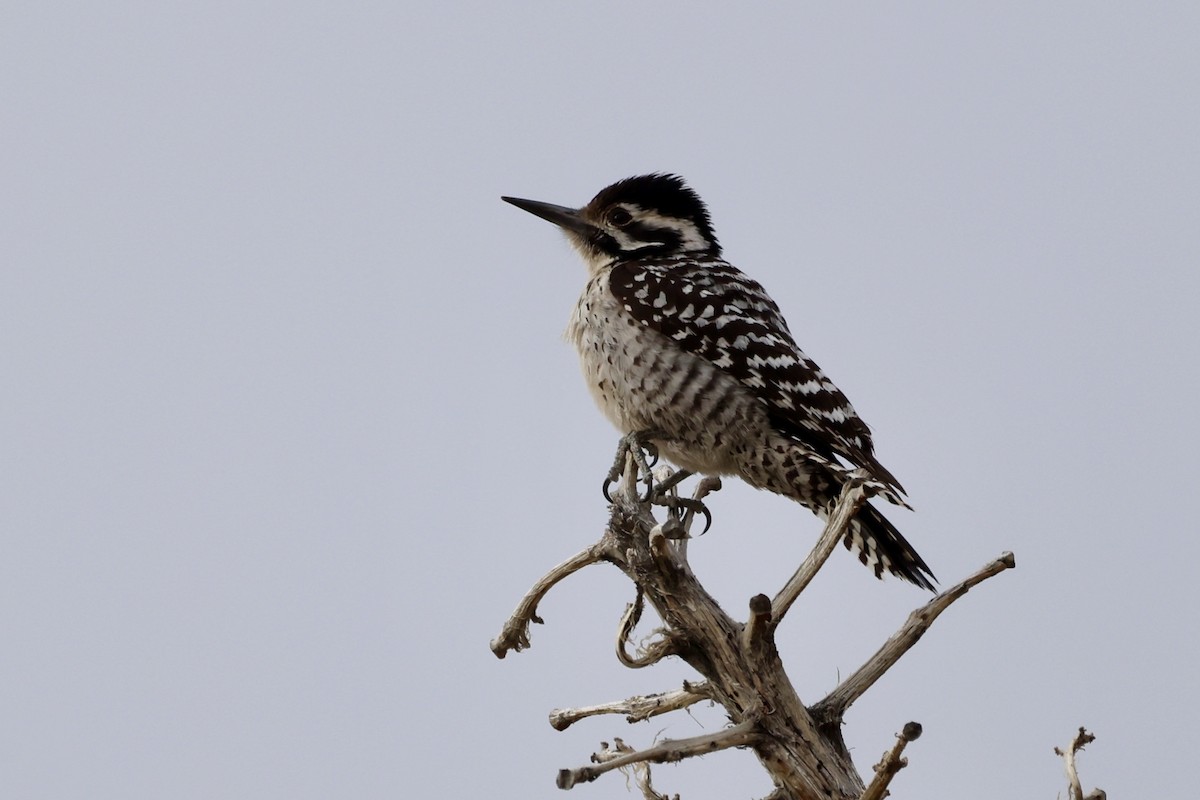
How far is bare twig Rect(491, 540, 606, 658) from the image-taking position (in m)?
5.32

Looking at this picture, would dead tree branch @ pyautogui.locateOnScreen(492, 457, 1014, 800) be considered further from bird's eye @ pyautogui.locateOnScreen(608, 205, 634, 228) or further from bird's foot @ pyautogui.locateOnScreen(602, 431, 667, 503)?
bird's eye @ pyautogui.locateOnScreen(608, 205, 634, 228)

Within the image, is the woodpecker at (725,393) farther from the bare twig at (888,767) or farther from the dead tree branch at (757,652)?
the bare twig at (888,767)

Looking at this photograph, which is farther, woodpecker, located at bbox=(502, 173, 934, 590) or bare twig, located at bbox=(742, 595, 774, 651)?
woodpecker, located at bbox=(502, 173, 934, 590)

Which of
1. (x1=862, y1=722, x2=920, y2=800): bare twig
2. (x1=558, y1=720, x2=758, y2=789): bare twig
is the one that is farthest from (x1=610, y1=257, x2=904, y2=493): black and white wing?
(x1=862, y1=722, x2=920, y2=800): bare twig

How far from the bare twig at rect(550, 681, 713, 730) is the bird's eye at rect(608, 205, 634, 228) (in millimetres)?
3611

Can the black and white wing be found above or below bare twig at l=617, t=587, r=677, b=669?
above

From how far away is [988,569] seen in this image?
479cm

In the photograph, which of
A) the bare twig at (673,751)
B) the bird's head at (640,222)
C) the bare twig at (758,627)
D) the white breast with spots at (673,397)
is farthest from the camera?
the bird's head at (640,222)

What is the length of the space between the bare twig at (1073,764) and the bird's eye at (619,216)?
4437 millimetres

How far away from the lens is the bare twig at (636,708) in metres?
5.38

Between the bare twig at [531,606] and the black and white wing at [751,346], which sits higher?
the black and white wing at [751,346]

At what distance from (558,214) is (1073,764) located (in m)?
4.87

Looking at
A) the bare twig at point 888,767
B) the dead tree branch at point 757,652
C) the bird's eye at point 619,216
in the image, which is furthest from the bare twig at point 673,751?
the bird's eye at point 619,216

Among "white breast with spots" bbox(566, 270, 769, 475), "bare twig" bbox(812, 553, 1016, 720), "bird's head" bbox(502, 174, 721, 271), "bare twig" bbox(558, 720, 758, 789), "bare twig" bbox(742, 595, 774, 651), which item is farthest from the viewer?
"bird's head" bbox(502, 174, 721, 271)
